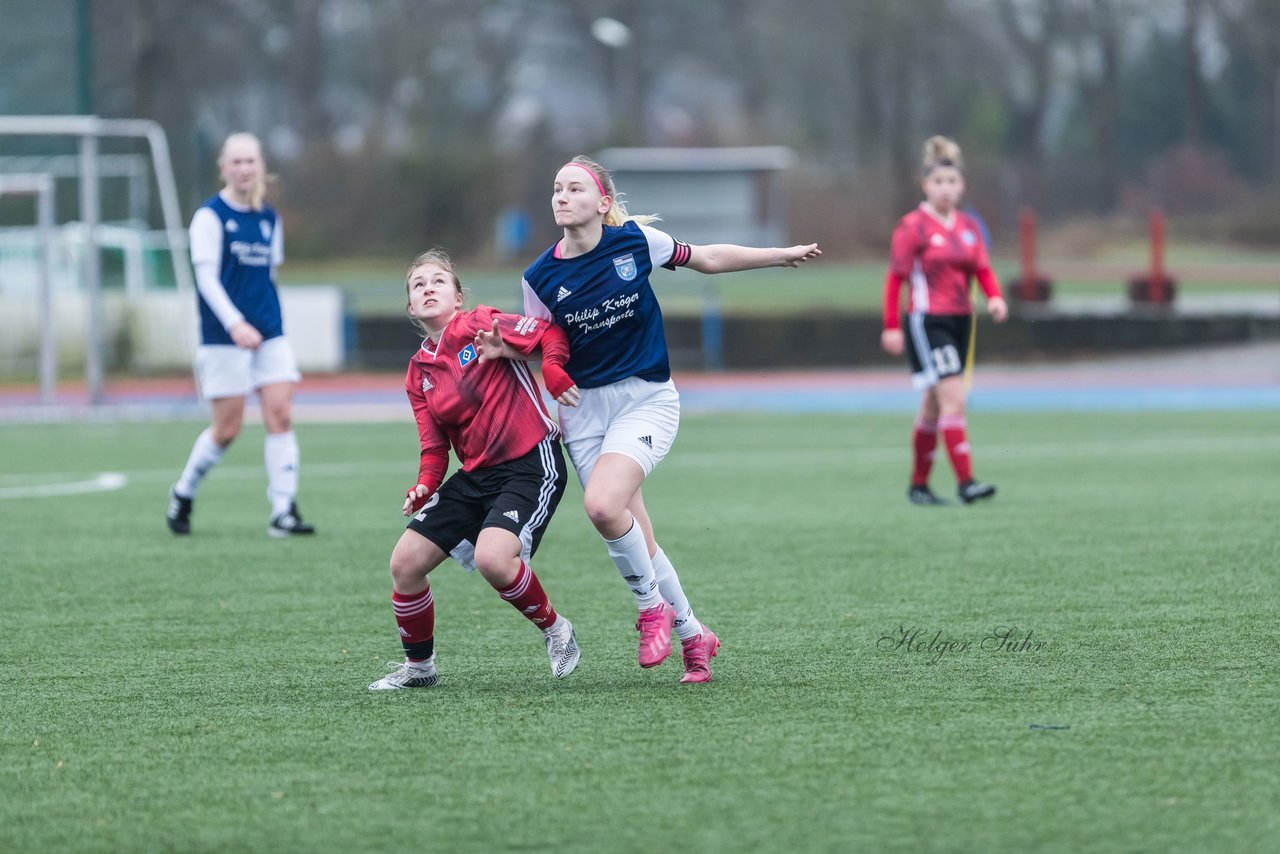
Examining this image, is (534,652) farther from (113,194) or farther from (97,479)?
(113,194)

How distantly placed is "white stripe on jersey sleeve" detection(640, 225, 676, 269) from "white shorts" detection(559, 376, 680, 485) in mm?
379

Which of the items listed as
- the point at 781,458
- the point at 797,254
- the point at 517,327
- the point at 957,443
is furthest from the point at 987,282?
the point at 517,327

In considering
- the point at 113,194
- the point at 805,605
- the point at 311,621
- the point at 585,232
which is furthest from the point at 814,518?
the point at 113,194

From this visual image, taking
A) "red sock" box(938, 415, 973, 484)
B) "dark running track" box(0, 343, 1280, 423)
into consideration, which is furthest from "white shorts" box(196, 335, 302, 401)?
"dark running track" box(0, 343, 1280, 423)

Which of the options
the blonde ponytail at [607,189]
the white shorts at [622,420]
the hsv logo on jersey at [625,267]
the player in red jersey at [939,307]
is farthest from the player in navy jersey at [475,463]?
the player in red jersey at [939,307]

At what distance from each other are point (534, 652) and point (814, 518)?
154 inches

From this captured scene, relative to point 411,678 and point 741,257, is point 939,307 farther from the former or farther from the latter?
point 411,678

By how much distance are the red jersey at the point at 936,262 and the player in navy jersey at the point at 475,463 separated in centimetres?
492

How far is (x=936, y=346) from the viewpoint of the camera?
10031mm

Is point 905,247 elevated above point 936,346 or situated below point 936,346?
above

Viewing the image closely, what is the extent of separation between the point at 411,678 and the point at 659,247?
152 centimetres

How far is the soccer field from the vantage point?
153 inches

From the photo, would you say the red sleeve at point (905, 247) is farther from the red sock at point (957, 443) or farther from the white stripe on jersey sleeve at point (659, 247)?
Result: the white stripe on jersey sleeve at point (659, 247)

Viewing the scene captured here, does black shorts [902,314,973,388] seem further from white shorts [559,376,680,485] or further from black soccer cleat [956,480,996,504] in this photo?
white shorts [559,376,680,485]
